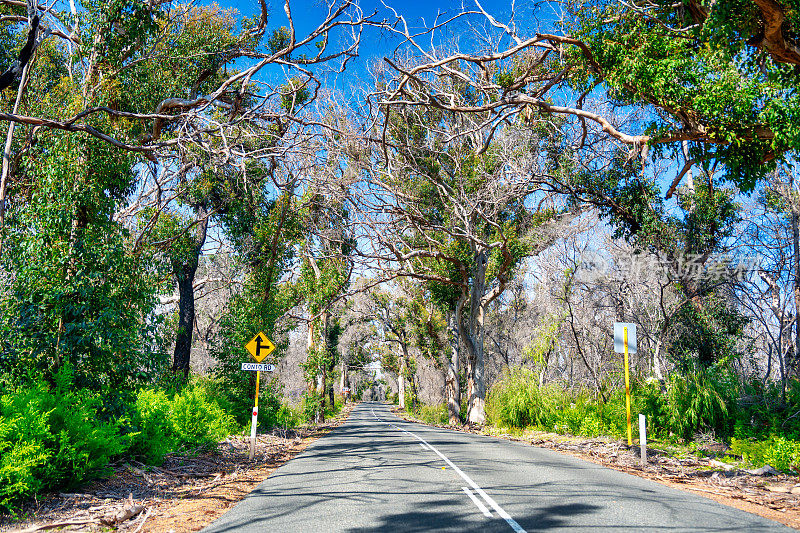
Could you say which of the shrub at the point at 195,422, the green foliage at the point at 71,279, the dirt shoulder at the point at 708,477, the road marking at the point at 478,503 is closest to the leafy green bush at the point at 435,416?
the dirt shoulder at the point at 708,477

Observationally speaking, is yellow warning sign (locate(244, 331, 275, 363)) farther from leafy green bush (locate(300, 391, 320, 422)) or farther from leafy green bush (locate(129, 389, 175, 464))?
leafy green bush (locate(300, 391, 320, 422))

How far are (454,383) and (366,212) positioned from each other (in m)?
13.9

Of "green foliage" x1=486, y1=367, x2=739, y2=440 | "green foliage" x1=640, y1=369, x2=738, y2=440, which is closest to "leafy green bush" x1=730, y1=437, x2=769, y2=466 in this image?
"green foliage" x1=640, y1=369, x2=738, y2=440

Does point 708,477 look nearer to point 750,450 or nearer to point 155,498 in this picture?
point 750,450

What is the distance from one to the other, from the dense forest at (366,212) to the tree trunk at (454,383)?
0.23 meters

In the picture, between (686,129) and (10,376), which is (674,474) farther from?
(10,376)

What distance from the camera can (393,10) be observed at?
12.8 metres

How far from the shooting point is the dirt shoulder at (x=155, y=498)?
6.24 m

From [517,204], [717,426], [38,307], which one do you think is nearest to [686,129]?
[717,426]

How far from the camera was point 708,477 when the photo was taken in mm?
9977

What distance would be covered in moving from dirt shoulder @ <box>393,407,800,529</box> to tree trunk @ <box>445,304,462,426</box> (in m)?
14.6

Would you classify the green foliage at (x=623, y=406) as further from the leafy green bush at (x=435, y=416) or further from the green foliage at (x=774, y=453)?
the leafy green bush at (x=435, y=416)

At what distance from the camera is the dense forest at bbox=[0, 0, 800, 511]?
9680mm

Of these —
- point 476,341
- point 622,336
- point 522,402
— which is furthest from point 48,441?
point 476,341
